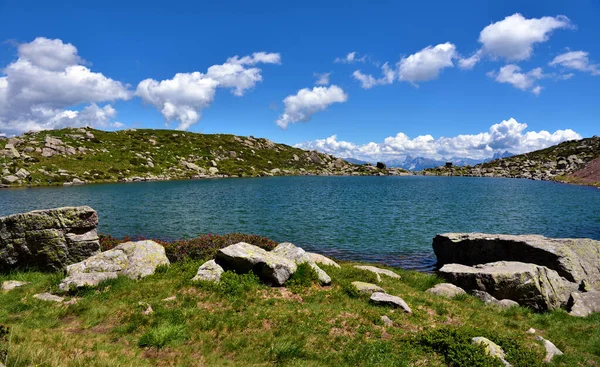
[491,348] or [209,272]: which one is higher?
[209,272]

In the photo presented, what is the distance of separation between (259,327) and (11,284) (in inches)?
589

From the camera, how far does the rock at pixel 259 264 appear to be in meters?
17.8

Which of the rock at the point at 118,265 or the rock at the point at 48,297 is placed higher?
the rock at the point at 118,265

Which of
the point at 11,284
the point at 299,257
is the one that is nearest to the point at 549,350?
the point at 299,257

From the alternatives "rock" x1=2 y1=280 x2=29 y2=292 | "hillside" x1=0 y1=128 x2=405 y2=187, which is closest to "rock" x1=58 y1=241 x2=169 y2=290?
"rock" x1=2 y1=280 x2=29 y2=292

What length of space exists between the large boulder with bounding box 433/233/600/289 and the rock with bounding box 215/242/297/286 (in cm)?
1934

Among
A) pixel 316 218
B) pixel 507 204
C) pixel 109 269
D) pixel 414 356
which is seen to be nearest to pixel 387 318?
pixel 414 356

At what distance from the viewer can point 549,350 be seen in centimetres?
1324

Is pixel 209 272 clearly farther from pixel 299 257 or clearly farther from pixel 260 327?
pixel 260 327

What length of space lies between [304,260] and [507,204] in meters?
72.5

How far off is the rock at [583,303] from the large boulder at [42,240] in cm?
3047

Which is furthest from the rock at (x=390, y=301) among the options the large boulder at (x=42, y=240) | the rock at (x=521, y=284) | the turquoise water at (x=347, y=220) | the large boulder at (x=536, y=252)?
the large boulder at (x=42, y=240)

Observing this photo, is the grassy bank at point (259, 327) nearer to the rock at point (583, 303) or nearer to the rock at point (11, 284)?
the rock at point (583, 303)

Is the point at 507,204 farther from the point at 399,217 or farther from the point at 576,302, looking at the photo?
the point at 576,302
